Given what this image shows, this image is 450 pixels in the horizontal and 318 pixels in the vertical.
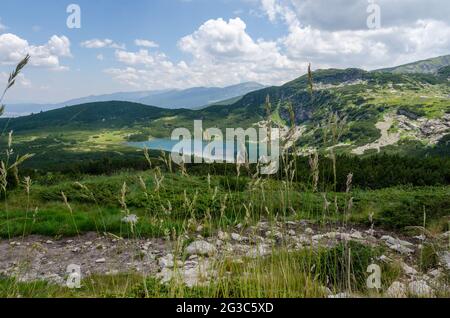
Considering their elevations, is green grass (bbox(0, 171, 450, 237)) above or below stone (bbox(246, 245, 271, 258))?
below

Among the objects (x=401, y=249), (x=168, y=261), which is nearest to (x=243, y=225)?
(x=168, y=261)

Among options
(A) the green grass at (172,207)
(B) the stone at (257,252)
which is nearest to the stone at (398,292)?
(B) the stone at (257,252)

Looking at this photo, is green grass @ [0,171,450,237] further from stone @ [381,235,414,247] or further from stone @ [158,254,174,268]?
stone @ [158,254,174,268]

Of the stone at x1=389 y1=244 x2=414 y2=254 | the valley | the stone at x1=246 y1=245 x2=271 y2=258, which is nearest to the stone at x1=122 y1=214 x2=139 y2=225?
the valley

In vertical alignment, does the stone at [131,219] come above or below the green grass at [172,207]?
above

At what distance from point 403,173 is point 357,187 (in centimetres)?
243

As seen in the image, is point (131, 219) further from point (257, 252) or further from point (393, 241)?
point (393, 241)

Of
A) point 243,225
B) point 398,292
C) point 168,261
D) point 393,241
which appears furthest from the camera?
point 393,241

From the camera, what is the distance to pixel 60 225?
1072cm

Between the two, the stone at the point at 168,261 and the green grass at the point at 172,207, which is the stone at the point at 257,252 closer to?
the stone at the point at 168,261
